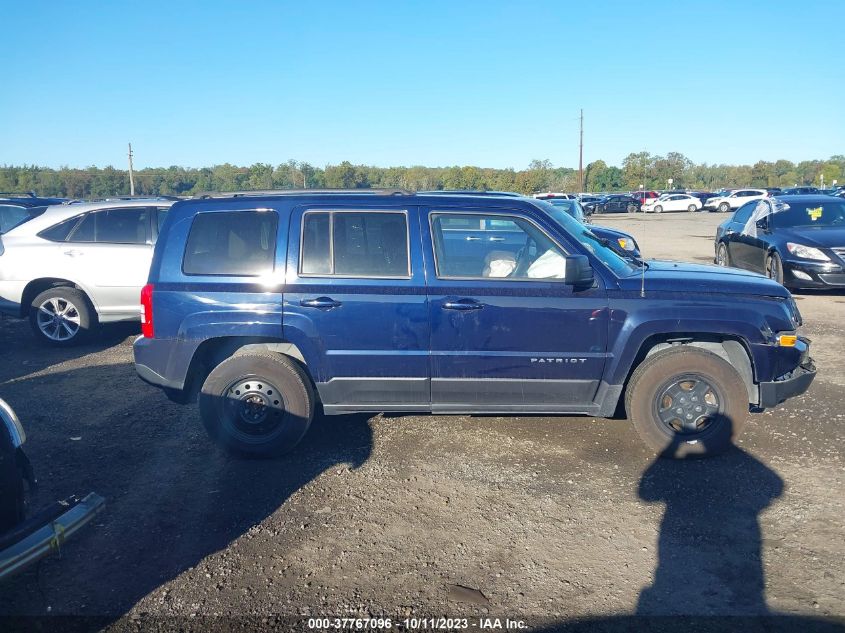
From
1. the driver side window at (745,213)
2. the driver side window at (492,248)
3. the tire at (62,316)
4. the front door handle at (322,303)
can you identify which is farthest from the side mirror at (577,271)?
the driver side window at (745,213)

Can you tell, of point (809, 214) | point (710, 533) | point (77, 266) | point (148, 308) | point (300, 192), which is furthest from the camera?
point (809, 214)

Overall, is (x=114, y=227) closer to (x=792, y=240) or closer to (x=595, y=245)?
(x=595, y=245)

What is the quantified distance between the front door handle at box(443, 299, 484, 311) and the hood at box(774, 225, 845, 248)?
8626 millimetres

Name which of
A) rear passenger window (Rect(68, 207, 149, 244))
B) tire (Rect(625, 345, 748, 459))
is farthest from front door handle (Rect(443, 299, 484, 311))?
rear passenger window (Rect(68, 207, 149, 244))

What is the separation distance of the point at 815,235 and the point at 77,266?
1132 centimetres

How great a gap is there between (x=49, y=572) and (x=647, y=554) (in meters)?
3.26

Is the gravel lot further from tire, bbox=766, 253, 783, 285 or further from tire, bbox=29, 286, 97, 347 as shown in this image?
tire, bbox=766, 253, 783, 285

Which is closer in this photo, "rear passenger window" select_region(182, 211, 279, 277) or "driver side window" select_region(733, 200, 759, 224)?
"rear passenger window" select_region(182, 211, 279, 277)

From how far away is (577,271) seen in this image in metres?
4.57

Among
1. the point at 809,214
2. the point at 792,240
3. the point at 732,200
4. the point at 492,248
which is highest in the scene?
the point at 732,200

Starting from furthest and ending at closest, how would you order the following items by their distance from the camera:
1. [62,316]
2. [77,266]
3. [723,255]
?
[723,255], [62,316], [77,266]

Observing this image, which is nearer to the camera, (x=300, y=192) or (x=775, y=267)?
(x=300, y=192)

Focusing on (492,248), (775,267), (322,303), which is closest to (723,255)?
(775,267)

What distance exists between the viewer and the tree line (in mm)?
28391
